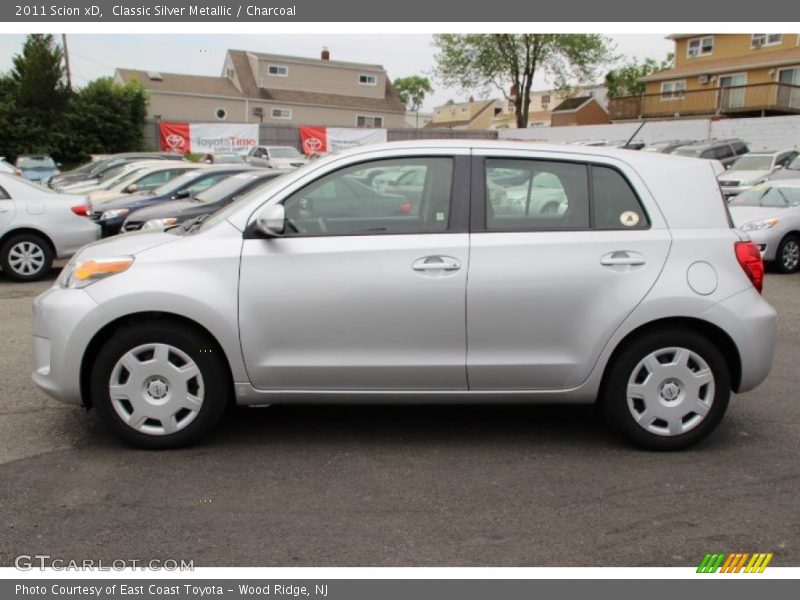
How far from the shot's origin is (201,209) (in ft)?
36.7

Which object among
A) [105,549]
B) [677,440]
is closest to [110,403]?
[105,549]

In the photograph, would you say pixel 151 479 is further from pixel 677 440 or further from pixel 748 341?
pixel 748 341

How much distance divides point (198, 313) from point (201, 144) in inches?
1323

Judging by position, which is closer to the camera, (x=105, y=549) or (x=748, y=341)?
(x=105, y=549)

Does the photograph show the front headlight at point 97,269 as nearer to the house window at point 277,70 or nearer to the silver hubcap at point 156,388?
the silver hubcap at point 156,388

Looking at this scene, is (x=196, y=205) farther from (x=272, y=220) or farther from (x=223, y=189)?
(x=272, y=220)

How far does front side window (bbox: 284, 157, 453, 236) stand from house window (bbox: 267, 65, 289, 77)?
51.7 meters

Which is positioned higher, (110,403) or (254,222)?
(254,222)

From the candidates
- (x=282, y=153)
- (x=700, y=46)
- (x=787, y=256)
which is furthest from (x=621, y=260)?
(x=700, y=46)

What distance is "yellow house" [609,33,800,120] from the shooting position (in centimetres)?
3769

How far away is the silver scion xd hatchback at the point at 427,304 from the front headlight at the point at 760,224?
26.6 feet

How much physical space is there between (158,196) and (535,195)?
974cm

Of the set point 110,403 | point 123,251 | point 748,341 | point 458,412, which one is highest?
point 123,251

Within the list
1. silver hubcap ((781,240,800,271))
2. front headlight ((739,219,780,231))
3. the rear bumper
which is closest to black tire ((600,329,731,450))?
the rear bumper
